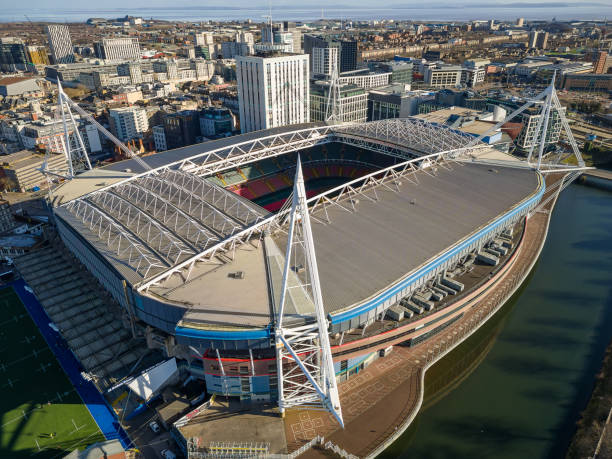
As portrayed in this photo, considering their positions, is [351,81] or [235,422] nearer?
[235,422]

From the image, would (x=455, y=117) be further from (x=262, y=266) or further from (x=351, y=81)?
(x=262, y=266)

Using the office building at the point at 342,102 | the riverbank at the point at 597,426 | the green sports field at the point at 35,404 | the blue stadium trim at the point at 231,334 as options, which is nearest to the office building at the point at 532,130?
the office building at the point at 342,102

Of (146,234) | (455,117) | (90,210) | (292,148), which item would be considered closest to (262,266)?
(146,234)

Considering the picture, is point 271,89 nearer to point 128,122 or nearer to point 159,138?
point 159,138

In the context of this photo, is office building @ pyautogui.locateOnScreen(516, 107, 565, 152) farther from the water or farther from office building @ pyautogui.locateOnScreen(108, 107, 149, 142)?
office building @ pyautogui.locateOnScreen(108, 107, 149, 142)

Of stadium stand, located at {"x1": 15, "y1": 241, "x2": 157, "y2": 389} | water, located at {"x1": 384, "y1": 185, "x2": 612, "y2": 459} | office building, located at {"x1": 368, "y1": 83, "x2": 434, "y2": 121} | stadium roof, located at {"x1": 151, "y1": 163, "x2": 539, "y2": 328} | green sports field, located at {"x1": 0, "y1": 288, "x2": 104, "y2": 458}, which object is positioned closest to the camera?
green sports field, located at {"x1": 0, "y1": 288, "x2": 104, "y2": 458}

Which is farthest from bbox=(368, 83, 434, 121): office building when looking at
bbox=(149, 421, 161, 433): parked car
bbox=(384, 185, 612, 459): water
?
bbox=(149, 421, 161, 433): parked car

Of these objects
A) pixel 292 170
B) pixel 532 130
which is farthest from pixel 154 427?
pixel 532 130

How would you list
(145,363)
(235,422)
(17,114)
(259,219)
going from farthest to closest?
1. (17,114)
2. (259,219)
3. (145,363)
4. (235,422)
